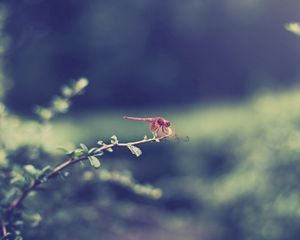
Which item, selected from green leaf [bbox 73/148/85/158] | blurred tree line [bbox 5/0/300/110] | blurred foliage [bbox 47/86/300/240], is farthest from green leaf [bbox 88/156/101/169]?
blurred tree line [bbox 5/0/300/110]

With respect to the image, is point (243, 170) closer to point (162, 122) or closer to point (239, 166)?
point (239, 166)

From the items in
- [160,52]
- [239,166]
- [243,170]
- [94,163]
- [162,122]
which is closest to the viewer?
[94,163]

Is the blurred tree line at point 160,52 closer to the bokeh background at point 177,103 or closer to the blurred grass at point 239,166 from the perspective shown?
the bokeh background at point 177,103

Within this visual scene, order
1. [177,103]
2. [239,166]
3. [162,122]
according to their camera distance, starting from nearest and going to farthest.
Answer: [162,122]
[239,166]
[177,103]

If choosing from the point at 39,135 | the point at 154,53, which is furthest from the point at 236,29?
the point at 39,135

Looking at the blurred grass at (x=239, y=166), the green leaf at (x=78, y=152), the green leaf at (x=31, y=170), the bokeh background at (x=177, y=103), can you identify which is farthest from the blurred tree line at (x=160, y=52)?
the green leaf at (x=78, y=152)

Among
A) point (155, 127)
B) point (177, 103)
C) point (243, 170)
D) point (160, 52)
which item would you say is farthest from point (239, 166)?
point (160, 52)

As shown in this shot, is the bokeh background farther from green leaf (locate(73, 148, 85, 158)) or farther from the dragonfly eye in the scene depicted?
the dragonfly eye
